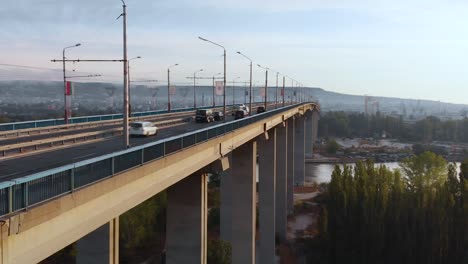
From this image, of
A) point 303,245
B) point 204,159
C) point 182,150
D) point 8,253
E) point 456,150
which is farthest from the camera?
point 456,150

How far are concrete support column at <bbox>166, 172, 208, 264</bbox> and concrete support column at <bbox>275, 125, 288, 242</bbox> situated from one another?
32917 mm

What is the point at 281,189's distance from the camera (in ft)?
190

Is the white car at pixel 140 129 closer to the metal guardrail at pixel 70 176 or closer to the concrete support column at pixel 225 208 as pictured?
the metal guardrail at pixel 70 176

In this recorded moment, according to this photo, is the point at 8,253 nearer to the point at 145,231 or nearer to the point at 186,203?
the point at 186,203

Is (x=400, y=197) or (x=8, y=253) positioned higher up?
(x=8, y=253)

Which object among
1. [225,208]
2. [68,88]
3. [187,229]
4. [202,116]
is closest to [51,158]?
[187,229]

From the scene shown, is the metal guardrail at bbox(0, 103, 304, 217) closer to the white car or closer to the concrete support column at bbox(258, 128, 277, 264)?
the white car

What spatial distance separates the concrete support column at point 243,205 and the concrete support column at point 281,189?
61.8ft

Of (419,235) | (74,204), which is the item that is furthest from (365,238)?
(74,204)

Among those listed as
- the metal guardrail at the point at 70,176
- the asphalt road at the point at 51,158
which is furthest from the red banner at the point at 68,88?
the metal guardrail at the point at 70,176

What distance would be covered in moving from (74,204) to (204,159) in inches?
463

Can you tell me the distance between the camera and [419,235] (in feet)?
134

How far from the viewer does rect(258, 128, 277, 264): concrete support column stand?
4653 centimetres

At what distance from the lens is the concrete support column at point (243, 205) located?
36.6 metres
